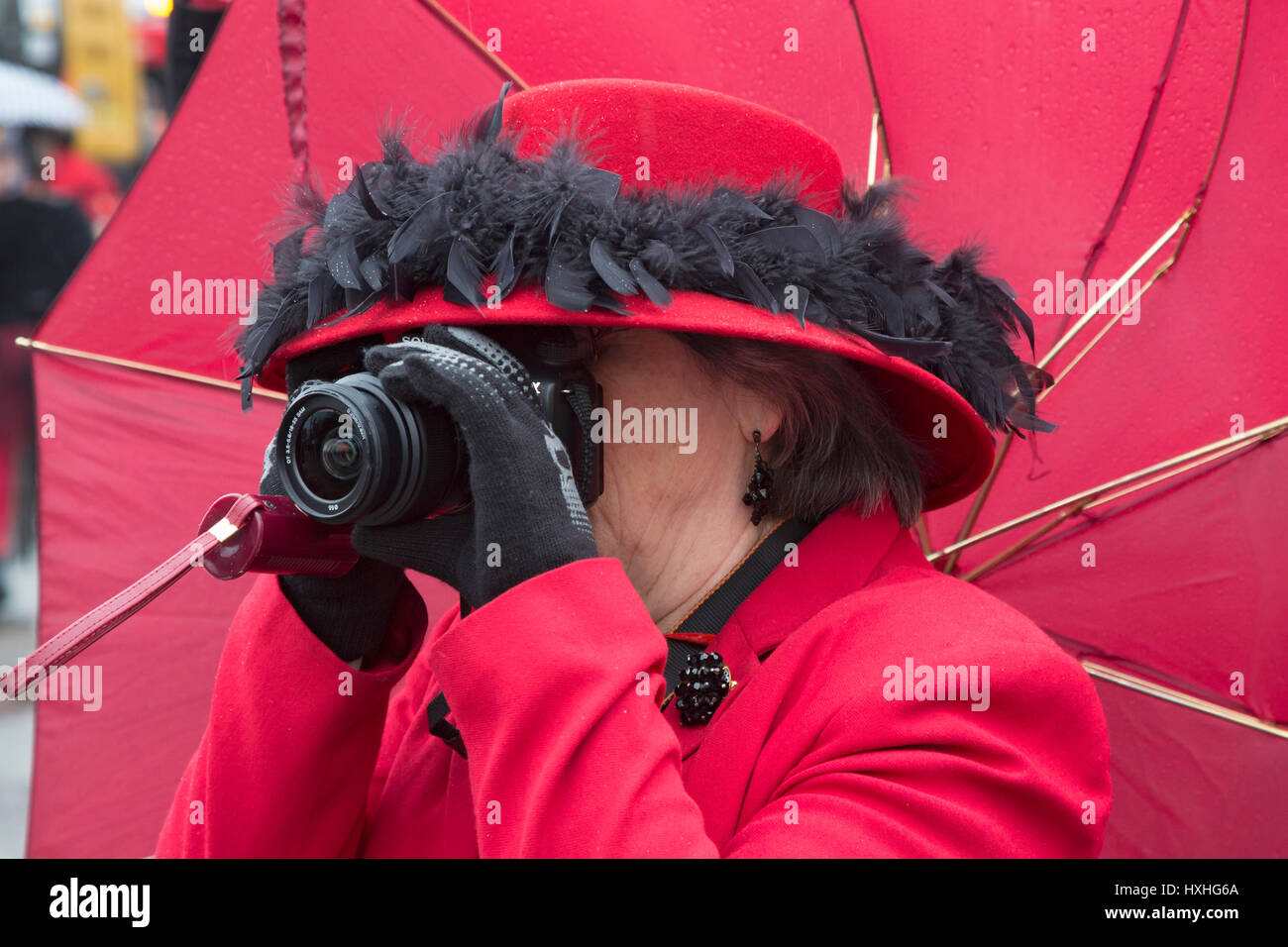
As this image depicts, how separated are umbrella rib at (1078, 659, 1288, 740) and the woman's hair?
47 centimetres

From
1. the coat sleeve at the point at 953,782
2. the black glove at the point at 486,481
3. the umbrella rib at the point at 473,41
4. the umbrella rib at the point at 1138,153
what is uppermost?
the umbrella rib at the point at 473,41

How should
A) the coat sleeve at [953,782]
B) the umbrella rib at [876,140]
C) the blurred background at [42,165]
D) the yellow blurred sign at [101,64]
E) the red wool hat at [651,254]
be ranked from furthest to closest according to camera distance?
1. the yellow blurred sign at [101,64]
2. the blurred background at [42,165]
3. the umbrella rib at [876,140]
4. the red wool hat at [651,254]
5. the coat sleeve at [953,782]

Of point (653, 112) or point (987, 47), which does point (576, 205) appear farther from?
point (987, 47)

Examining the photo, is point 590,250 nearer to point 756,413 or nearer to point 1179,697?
point 756,413

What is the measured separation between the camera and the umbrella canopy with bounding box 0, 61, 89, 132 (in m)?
5.91

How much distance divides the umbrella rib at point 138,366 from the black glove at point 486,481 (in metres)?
0.71

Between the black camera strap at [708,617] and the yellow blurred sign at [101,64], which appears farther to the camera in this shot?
the yellow blurred sign at [101,64]

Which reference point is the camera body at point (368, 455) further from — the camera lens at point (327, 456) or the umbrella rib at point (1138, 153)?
the umbrella rib at point (1138, 153)

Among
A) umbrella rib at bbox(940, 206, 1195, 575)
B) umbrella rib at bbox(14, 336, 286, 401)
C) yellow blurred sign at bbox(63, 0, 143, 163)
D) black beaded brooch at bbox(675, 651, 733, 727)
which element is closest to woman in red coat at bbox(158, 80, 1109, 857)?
black beaded brooch at bbox(675, 651, 733, 727)

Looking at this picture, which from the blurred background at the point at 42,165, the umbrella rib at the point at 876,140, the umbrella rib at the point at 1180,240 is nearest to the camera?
the umbrella rib at the point at 1180,240

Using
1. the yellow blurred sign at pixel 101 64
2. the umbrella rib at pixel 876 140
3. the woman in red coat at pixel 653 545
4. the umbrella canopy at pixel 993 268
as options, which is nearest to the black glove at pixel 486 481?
the woman in red coat at pixel 653 545

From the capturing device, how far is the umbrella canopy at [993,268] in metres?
1.62

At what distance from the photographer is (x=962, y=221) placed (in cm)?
168

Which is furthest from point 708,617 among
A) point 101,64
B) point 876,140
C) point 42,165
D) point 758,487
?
point 101,64
